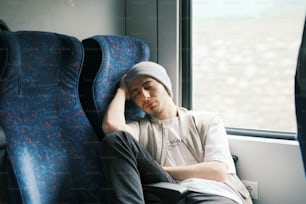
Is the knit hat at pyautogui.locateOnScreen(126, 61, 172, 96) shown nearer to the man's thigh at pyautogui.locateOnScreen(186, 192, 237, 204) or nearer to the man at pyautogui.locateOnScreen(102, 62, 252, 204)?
the man at pyautogui.locateOnScreen(102, 62, 252, 204)

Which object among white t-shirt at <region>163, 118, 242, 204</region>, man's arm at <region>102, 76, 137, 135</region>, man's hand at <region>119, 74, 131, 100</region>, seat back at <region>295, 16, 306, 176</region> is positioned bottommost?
white t-shirt at <region>163, 118, 242, 204</region>

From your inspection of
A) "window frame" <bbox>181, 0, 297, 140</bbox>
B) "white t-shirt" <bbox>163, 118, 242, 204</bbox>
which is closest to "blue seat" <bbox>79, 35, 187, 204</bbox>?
"white t-shirt" <bbox>163, 118, 242, 204</bbox>

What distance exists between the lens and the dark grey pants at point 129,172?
4.32 feet

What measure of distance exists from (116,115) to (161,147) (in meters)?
0.25

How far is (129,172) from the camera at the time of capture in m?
1.36

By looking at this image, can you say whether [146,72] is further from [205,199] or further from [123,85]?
[205,199]

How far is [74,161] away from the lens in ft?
4.56

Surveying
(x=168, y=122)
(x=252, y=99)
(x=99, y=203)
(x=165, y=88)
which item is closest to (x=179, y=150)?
(x=168, y=122)

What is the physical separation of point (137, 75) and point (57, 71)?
412 mm

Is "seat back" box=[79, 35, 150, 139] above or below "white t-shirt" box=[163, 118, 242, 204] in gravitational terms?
above

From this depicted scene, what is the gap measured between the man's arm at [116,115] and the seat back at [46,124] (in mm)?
116

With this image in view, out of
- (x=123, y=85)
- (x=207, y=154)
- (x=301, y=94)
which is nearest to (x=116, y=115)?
(x=123, y=85)

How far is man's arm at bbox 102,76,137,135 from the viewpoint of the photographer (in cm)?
156

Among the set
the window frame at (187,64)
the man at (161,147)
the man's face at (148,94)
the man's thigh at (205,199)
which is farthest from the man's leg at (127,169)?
the window frame at (187,64)
